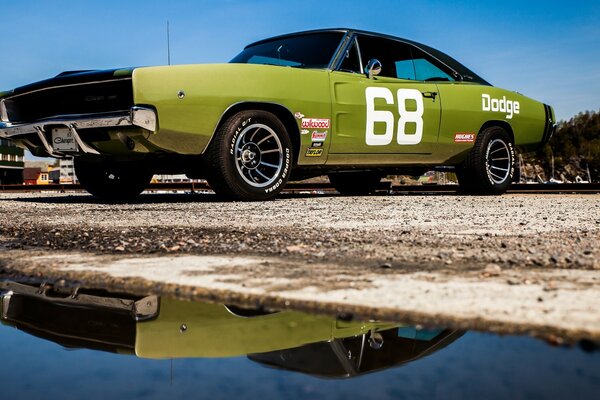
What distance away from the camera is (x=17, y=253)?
2.95 m

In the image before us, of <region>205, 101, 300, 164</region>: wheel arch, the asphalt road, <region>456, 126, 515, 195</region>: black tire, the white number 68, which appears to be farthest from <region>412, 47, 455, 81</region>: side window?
the asphalt road

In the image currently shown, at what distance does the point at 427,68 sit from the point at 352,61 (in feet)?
3.76

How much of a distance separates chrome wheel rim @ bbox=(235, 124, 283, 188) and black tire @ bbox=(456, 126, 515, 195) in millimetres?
2638

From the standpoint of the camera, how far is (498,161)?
7664 millimetres

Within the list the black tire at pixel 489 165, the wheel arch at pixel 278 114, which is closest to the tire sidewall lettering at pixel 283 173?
the wheel arch at pixel 278 114

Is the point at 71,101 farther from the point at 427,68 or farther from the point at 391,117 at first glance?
the point at 427,68

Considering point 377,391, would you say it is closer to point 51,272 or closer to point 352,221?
point 51,272

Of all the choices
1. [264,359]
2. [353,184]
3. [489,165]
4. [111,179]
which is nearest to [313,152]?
[111,179]

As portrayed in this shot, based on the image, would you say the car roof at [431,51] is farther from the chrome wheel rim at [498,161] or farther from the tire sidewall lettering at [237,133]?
the tire sidewall lettering at [237,133]

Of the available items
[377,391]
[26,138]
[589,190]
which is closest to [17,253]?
[377,391]

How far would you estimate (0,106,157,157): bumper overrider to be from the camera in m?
4.88

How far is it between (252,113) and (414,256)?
118 inches

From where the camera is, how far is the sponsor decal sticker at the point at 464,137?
701 cm

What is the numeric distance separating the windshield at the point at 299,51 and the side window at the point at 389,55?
318 mm
